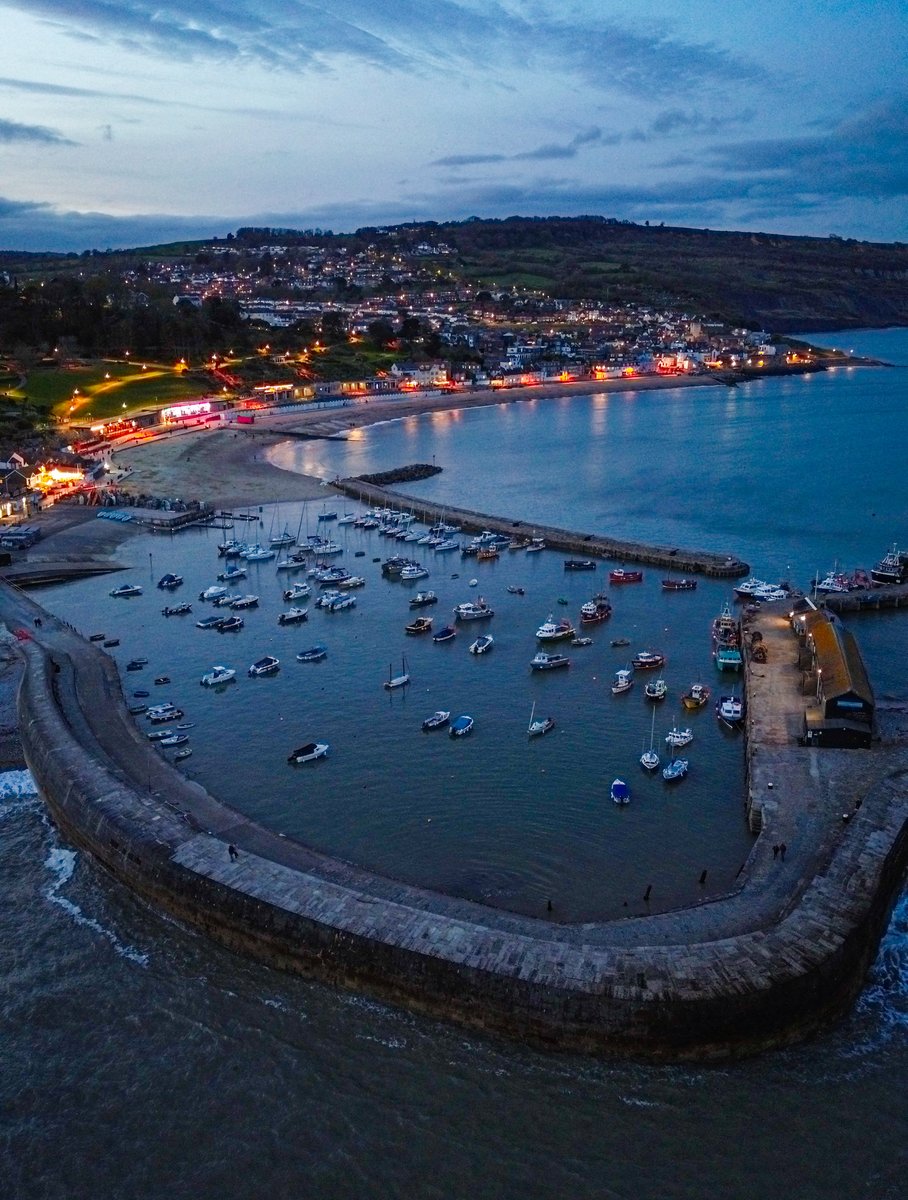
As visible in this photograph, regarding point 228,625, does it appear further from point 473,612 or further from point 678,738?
point 678,738

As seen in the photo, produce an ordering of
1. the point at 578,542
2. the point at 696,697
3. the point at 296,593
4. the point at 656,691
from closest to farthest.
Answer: the point at 696,697
the point at 656,691
the point at 296,593
the point at 578,542

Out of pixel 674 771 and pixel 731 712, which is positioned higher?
pixel 731 712

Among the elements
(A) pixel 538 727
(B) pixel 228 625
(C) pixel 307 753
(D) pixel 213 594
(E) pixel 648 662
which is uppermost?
(E) pixel 648 662

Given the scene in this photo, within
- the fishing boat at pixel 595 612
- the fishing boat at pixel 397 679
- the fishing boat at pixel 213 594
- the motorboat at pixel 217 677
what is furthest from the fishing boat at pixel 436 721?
the fishing boat at pixel 213 594

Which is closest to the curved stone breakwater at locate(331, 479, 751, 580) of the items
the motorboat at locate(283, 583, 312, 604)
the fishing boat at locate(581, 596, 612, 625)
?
the fishing boat at locate(581, 596, 612, 625)

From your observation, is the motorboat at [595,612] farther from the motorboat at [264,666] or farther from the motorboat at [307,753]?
the motorboat at [307,753]

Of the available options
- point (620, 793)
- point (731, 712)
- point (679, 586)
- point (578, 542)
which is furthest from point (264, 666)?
point (578, 542)

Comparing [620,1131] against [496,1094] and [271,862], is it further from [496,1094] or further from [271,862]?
[271,862]
